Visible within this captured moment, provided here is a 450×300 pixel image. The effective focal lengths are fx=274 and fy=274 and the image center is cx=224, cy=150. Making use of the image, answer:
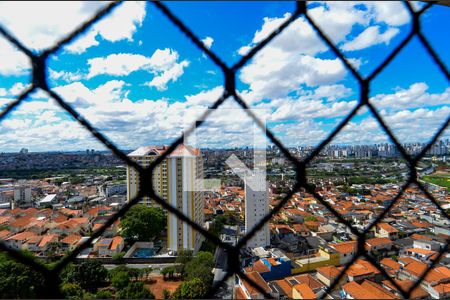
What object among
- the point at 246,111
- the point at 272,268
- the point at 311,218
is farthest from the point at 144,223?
the point at 246,111

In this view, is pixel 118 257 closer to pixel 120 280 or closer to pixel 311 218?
pixel 120 280

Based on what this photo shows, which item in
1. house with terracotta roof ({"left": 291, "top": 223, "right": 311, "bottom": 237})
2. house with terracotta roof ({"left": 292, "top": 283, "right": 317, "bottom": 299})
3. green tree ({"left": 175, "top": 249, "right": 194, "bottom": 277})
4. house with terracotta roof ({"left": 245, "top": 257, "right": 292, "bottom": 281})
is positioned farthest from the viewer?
house with terracotta roof ({"left": 291, "top": 223, "right": 311, "bottom": 237})

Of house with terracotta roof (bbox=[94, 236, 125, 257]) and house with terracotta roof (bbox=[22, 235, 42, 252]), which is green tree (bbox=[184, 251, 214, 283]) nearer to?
house with terracotta roof (bbox=[94, 236, 125, 257])

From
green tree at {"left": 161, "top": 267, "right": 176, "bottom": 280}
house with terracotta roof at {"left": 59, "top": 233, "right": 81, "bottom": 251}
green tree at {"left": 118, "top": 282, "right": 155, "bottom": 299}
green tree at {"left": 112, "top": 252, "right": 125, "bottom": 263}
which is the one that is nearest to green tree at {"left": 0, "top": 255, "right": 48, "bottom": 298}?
green tree at {"left": 118, "top": 282, "right": 155, "bottom": 299}

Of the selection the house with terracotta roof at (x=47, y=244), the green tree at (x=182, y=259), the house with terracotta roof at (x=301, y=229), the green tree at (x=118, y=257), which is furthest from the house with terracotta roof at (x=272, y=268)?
the house with terracotta roof at (x=47, y=244)

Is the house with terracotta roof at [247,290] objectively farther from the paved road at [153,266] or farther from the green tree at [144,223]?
the green tree at [144,223]

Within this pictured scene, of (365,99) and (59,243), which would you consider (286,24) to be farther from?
(59,243)
